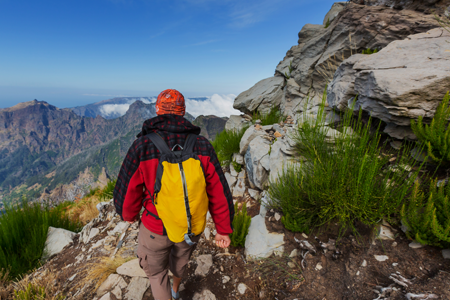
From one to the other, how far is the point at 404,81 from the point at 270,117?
411 cm

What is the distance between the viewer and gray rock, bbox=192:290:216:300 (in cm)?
272

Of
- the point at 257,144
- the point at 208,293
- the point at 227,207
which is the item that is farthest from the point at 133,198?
the point at 257,144

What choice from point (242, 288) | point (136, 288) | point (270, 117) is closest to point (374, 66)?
point (270, 117)

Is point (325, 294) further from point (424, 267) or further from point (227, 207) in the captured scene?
point (227, 207)

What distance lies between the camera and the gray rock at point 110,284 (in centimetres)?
282

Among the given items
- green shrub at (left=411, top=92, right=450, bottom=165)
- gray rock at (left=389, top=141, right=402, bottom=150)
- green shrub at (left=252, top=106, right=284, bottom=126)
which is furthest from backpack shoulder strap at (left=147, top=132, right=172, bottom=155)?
green shrub at (left=252, top=106, right=284, bottom=126)

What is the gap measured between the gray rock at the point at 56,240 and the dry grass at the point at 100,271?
1399 mm

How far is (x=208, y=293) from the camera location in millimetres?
2785

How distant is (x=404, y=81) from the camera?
2.81 m

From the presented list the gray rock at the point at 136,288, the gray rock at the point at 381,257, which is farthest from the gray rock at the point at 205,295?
the gray rock at the point at 381,257

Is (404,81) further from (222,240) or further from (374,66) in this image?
(222,240)

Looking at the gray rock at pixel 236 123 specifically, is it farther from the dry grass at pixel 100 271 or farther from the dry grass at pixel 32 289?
the dry grass at pixel 32 289

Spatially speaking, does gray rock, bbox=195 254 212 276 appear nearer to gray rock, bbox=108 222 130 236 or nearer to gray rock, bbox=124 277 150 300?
gray rock, bbox=124 277 150 300

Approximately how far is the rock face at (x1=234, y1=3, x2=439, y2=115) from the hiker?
2284 mm
